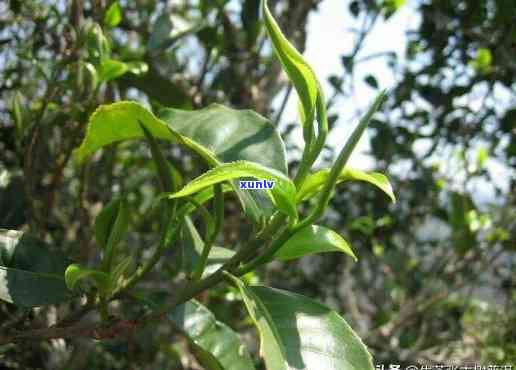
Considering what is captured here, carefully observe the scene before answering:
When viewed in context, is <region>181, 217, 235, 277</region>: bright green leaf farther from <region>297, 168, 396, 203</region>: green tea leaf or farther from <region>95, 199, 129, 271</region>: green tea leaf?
<region>297, 168, 396, 203</region>: green tea leaf

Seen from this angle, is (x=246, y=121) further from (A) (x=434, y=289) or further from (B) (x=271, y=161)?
(A) (x=434, y=289)

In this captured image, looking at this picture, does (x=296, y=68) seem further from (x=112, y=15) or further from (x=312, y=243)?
(x=112, y=15)

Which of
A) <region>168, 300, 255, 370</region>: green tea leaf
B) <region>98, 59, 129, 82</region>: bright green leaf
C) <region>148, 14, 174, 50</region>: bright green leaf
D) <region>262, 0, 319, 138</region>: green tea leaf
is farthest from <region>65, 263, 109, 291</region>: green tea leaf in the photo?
<region>148, 14, 174, 50</region>: bright green leaf

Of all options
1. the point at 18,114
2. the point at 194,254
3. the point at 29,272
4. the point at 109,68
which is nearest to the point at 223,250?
the point at 194,254

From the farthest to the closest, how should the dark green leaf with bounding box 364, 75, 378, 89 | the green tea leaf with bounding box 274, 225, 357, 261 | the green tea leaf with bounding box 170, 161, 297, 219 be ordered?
the dark green leaf with bounding box 364, 75, 378, 89 → the green tea leaf with bounding box 274, 225, 357, 261 → the green tea leaf with bounding box 170, 161, 297, 219

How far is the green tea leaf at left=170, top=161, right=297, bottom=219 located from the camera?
66 cm

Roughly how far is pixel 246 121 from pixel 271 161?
0.11 metres

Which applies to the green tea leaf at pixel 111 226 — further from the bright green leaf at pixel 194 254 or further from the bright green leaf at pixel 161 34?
the bright green leaf at pixel 161 34

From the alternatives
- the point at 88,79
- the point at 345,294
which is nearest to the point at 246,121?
the point at 88,79

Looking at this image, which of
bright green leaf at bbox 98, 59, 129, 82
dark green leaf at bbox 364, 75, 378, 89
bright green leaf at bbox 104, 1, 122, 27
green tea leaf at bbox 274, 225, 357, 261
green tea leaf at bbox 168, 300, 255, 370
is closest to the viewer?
green tea leaf at bbox 274, 225, 357, 261

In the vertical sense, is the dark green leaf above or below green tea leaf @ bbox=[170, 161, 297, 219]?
below

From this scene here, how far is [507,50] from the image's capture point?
7.66 feet

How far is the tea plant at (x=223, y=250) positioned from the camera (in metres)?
0.73
